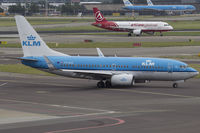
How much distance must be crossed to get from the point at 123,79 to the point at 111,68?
205 centimetres

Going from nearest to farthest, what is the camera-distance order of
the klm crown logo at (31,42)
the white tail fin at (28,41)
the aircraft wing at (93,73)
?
the aircraft wing at (93,73) < the white tail fin at (28,41) < the klm crown logo at (31,42)

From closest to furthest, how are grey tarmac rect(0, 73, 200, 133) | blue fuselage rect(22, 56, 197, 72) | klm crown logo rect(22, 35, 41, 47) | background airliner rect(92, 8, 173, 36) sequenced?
grey tarmac rect(0, 73, 200, 133), blue fuselage rect(22, 56, 197, 72), klm crown logo rect(22, 35, 41, 47), background airliner rect(92, 8, 173, 36)

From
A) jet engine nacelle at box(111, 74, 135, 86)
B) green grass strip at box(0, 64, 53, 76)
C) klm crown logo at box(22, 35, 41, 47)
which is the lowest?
green grass strip at box(0, 64, 53, 76)

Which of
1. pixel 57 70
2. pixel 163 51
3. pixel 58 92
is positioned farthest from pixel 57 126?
pixel 163 51

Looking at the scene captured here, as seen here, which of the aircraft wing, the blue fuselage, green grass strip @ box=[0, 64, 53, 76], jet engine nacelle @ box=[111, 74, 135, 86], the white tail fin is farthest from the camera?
green grass strip @ box=[0, 64, 53, 76]

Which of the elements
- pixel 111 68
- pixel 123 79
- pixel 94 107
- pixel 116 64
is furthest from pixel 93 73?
pixel 94 107

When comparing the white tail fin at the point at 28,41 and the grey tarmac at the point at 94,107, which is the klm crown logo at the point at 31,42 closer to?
the white tail fin at the point at 28,41

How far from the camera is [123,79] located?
48.8 metres

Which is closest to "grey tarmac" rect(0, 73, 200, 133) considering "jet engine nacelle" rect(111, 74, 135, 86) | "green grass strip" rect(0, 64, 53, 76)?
"jet engine nacelle" rect(111, 74, 135, 86)

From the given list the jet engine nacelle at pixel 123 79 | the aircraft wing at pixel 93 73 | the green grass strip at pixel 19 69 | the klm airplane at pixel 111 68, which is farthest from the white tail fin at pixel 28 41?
the green grass strip at pixel 19 69

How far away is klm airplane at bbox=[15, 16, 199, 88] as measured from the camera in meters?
49.2

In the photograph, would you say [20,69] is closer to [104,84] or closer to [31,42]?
[31,42]

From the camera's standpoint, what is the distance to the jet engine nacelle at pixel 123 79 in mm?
48719

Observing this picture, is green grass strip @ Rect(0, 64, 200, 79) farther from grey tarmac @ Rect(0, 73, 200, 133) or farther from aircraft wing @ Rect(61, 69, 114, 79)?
aircraft wing @ Rect(61, 69, 114, 79)
